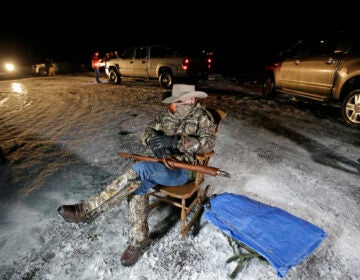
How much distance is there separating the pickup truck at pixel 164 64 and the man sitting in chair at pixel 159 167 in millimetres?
7658

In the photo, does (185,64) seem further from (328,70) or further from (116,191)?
(116,191)

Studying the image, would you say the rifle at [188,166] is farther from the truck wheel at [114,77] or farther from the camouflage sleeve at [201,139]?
the truck wheel at [114,77]

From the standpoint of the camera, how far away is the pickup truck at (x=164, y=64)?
1036cm

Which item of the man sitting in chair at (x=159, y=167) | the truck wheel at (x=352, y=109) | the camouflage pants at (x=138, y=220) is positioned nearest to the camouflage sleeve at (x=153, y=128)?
the man sitting in chair at (x=159, y=167)

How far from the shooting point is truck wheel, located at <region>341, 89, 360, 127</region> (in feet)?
17.6

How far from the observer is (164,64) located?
10.8 m

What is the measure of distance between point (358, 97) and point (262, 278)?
484 cm

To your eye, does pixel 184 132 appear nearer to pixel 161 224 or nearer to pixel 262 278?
pixel 161 224

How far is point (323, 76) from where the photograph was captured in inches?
240

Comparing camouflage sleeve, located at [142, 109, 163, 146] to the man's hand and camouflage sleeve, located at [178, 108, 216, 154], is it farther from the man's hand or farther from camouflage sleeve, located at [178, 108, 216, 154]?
camouflage sleeve, located at [178, 108, 216, 154]

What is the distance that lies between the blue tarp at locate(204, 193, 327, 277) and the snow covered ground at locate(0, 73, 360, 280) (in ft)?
1.14

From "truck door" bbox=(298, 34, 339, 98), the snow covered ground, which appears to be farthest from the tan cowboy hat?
"truck door" bbox=(298, 34, 339, 98)

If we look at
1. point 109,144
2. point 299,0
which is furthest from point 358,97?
point 299,0

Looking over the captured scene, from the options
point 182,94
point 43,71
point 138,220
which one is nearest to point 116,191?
point 138,220
